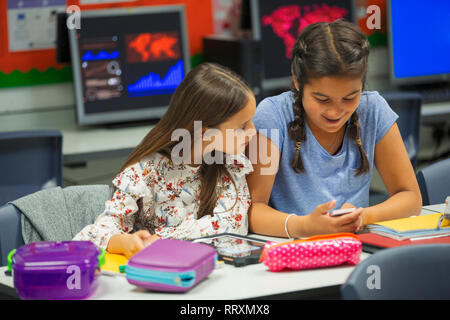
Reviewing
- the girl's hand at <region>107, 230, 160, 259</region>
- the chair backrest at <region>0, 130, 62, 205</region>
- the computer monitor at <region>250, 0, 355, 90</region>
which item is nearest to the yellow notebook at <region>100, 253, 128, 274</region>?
the girl's hand at <region>107, 230, 160, 259</region>

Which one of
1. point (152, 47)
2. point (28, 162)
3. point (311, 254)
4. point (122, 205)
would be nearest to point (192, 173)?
point (122, 205)

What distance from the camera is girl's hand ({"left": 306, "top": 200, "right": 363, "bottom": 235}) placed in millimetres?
1583

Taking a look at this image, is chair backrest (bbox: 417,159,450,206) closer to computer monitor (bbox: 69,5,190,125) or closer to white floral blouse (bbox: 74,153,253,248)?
white floral blouse (bbox: 74,153,253,248)

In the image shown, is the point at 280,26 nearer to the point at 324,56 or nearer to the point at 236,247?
the point at 324,56

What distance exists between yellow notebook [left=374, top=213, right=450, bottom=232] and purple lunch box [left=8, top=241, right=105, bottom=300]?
0.73m

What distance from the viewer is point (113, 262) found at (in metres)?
1.49

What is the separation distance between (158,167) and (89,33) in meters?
1.69

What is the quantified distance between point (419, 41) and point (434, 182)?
1.83 meters

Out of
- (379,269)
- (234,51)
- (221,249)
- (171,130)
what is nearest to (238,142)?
(171,130)

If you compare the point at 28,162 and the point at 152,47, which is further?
the point at 152,47

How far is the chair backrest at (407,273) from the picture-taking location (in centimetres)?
122

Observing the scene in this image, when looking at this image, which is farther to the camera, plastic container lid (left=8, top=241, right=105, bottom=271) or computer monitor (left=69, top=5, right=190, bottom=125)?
computer monitor (left=69, top=5, right=190, bottom=125)

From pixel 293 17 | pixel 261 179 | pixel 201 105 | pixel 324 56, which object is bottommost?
pixel 261 179

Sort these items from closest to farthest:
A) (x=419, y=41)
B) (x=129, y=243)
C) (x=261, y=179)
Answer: (x=129, y=243) → (x=261, y=179) → (x=419, y=41)
